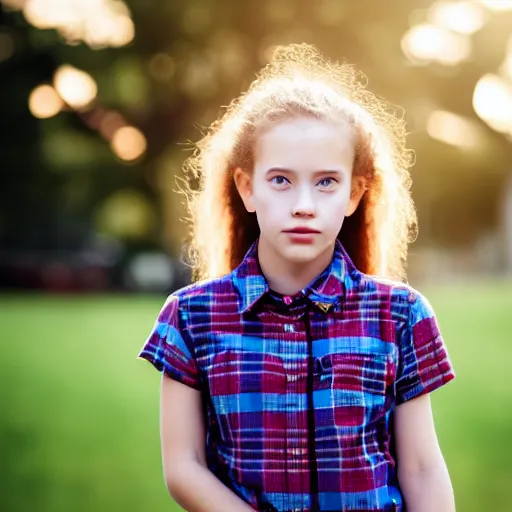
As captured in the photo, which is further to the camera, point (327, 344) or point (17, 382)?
point (17, 382)

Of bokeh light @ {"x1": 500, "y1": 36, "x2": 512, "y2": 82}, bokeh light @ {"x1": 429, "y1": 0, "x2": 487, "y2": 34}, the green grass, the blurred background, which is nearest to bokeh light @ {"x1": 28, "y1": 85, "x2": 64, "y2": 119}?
the blurred background

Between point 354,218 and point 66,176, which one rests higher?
point 66,176

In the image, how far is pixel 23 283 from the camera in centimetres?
2367

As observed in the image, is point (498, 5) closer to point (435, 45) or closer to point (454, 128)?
point (435, 45)

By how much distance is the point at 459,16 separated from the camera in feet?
71.4

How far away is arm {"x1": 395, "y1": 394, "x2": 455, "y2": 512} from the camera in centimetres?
184

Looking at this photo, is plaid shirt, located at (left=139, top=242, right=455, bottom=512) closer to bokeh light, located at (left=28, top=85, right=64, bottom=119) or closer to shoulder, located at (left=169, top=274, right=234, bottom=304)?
shoulder, located at (left=169, top=274, right=234, bottom=304)

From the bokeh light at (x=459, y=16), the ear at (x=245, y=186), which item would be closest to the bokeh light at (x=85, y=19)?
the bokeh light at (x=459, y=16)

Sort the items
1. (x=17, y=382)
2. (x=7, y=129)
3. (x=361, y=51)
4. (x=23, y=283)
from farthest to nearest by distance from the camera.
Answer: (x=7, y=129) < (x=23, y=283) < (x=361, y=51) < (x=17, y=382)

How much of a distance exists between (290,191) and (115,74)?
2259 centimetres

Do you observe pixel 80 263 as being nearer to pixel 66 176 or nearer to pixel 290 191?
Result: pixel 66 176

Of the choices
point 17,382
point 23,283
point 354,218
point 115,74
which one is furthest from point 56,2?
point 354,218

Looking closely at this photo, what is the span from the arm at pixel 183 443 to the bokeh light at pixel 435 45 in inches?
792

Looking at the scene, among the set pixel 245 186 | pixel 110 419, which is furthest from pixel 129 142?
pixel 245 186
